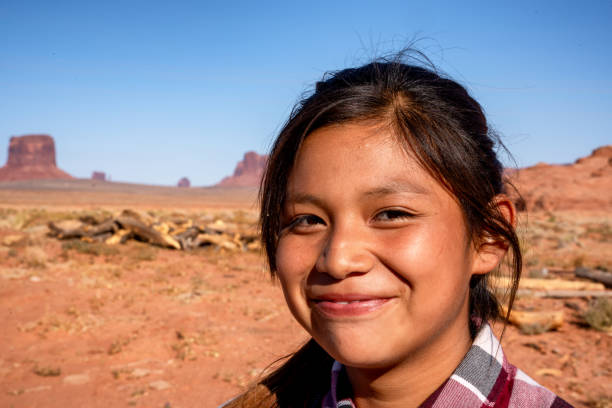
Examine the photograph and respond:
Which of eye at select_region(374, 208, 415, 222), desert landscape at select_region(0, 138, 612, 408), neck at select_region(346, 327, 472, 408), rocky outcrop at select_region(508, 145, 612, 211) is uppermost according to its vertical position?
rocky outcrop at select_region(508, 145, 612, 211)

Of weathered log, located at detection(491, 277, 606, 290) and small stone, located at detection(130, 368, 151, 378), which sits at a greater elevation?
weathered log, located at detection(491, 277, 606, 290)

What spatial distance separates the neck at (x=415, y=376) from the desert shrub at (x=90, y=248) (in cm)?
1026

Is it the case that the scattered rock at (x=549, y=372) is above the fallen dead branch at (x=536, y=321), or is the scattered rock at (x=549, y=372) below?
below

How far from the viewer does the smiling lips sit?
116 cm

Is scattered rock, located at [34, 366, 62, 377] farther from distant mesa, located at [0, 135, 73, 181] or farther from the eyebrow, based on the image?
distant mesa, located at [0, 135, 73, 181]

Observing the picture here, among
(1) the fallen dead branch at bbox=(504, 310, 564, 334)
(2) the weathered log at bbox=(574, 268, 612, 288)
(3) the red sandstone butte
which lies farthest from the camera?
(3) the red sandstone butte

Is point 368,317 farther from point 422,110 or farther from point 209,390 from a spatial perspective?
point 209,390

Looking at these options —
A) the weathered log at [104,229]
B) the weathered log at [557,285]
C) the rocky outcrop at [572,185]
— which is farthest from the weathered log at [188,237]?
the rocky outcrop at [572,185]

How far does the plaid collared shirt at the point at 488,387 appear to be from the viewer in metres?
1.12

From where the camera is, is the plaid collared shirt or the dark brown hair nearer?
the plaid collared shirt

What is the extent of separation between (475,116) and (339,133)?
45 cm

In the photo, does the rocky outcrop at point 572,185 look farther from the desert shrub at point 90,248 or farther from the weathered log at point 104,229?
the desert shrub at point 90,248

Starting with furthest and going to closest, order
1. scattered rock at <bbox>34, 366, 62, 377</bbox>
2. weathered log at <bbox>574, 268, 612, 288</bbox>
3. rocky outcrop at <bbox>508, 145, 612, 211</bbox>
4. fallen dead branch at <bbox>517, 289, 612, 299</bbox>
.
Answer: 1. rocky outcrop at <bbox>508, 145, 612, 211</bbox>
2. weathered log at <bbox>574, 268, 612, 288</bbox>
3. fallen dead branch at <bbox>517, 289, 612, 299</bbox>
4. scattered rock at <bbox>34, 366, 62, 377</bbox>

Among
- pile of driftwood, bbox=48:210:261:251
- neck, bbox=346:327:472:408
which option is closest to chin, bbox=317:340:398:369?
neck, bbox=346:327:472:408
